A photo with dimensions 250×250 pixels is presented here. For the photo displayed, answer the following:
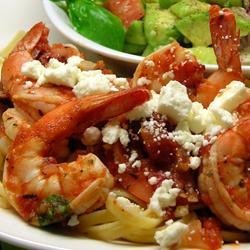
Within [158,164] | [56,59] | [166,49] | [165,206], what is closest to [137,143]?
[158,164]

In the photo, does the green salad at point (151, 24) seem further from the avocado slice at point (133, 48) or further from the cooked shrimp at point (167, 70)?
the cooked shrimp at point (167, 70)

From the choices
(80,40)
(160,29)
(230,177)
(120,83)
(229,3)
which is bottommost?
(229,3)

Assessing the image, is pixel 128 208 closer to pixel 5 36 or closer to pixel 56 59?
→ pixel 56 59

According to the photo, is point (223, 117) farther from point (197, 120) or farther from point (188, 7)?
point (188, 7)

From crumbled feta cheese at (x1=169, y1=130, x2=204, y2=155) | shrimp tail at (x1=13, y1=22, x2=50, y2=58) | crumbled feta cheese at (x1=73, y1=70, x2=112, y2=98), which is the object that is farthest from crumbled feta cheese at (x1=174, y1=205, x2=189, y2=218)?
shrimp tail at (x1=13, y1=22, x2=50, y2=58)

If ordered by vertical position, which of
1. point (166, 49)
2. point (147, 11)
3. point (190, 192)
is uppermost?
point (166, 49)

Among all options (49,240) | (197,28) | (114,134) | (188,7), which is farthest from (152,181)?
(188,7)

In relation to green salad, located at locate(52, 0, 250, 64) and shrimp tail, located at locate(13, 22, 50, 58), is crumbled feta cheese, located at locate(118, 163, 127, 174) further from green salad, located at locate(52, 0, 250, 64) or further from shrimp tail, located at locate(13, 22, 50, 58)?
green salad, located at locate(52, 0, 250, 64)
